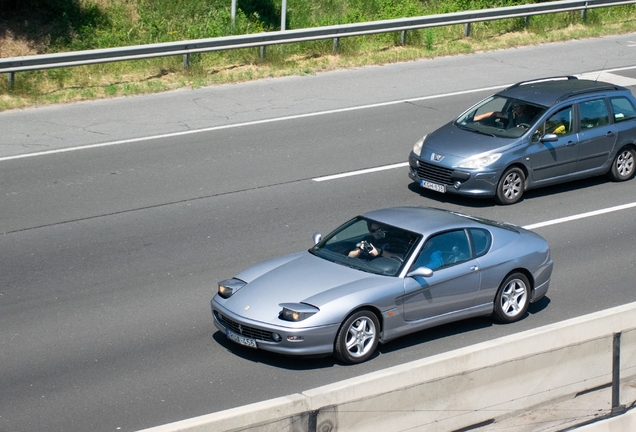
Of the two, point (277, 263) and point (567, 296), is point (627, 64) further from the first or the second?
point (277, 263)

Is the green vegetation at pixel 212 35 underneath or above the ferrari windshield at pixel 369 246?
above

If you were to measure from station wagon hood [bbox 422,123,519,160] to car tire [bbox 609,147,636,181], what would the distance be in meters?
2.37

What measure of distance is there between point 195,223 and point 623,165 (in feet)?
25.3

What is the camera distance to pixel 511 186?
14617 mm

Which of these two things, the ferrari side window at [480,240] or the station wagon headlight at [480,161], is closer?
the ferrari side window at [480,240]

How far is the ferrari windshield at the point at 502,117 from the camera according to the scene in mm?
15000

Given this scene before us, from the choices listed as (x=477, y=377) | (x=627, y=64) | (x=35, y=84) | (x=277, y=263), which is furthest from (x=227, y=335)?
(x=627, y=64)

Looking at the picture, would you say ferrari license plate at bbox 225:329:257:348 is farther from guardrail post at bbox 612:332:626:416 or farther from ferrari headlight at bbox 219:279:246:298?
guardrail post at bbox 612:332:626:416

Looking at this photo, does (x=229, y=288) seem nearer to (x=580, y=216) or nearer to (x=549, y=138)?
(x=580, y=216)

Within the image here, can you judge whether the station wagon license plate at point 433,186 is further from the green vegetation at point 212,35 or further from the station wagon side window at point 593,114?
the green vegetation at point 212,35

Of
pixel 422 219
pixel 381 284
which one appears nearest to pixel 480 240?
pixel 422 219

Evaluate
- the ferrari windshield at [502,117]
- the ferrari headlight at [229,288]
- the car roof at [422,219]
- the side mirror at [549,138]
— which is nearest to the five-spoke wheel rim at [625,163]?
the side mirror at [549,138]

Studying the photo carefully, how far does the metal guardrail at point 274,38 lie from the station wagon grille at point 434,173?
8.17m

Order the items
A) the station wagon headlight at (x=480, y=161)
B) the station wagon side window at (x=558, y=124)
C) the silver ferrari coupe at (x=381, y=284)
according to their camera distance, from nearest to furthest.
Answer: the silver ferrari coupe at (x=381, y=284) < the station wagon headlight at (x=480, y=161) < the station wagon side window at (x=558, y=124)
